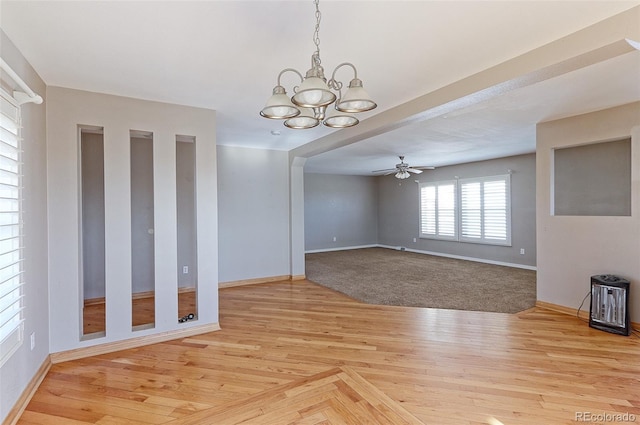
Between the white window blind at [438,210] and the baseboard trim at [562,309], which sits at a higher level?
the white window blind at [438,210]

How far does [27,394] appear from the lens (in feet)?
7.43

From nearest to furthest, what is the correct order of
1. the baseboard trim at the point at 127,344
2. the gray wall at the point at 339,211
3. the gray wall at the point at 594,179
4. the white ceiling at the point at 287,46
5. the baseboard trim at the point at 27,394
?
1. the white ceiling at the point at 287,46
2. the baseboard trim at the point at 27,394
3. the baseboard trim at the point at 127,344
4. the gray wall at the point at 594,179
5. the gray wall at the point at 339,211

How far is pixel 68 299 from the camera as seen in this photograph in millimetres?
2939

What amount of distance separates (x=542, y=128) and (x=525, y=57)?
2.45m

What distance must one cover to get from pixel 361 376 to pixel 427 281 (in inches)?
143

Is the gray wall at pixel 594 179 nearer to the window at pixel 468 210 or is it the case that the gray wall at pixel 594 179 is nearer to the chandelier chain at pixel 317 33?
the window at pixel 468 210

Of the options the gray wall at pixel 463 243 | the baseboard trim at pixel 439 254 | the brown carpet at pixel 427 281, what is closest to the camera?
the brown carpet at pixel 427 281

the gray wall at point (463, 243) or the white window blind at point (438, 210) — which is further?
the white window blind at point (438, 210)

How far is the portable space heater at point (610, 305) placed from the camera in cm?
331

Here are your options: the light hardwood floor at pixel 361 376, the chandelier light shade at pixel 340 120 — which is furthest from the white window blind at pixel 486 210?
the chandelier light shade at pixel 340 120

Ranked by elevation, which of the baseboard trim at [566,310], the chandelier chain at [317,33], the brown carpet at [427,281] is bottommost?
the brown carpet at [427,281]

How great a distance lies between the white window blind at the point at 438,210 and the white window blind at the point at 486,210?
0.92ft

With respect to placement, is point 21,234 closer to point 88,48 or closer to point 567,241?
point 88,48

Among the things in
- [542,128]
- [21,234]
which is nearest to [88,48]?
[21,234]
